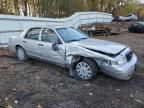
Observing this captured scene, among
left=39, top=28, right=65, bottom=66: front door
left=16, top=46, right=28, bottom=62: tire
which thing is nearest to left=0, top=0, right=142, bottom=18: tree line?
left=16, top=46, right=28, bottom=62: tire

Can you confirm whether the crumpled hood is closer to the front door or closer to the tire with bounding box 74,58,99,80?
the tire with bounding box 74,58,99,80

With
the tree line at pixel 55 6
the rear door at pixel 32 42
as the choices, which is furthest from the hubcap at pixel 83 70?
the tree line at pixel 55 6

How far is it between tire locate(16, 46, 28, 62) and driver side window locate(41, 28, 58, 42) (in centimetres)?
116

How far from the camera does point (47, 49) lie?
7.98 metres

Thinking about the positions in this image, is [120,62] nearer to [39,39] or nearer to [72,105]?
[72,105]

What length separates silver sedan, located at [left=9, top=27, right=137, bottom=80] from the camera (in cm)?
664

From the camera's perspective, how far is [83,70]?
23.0 ft

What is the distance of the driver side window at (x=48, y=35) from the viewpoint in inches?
312

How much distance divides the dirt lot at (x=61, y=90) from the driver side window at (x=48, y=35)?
0.92m

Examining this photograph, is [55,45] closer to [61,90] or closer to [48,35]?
[48,35]

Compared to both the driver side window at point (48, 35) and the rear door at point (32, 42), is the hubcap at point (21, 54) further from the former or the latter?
the driver side window at point (48, 35)

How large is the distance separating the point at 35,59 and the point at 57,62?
1.59 m

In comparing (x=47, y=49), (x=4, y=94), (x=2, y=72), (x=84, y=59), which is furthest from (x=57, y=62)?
(x=4, y=94)

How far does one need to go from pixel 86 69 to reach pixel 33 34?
277 centimetres
